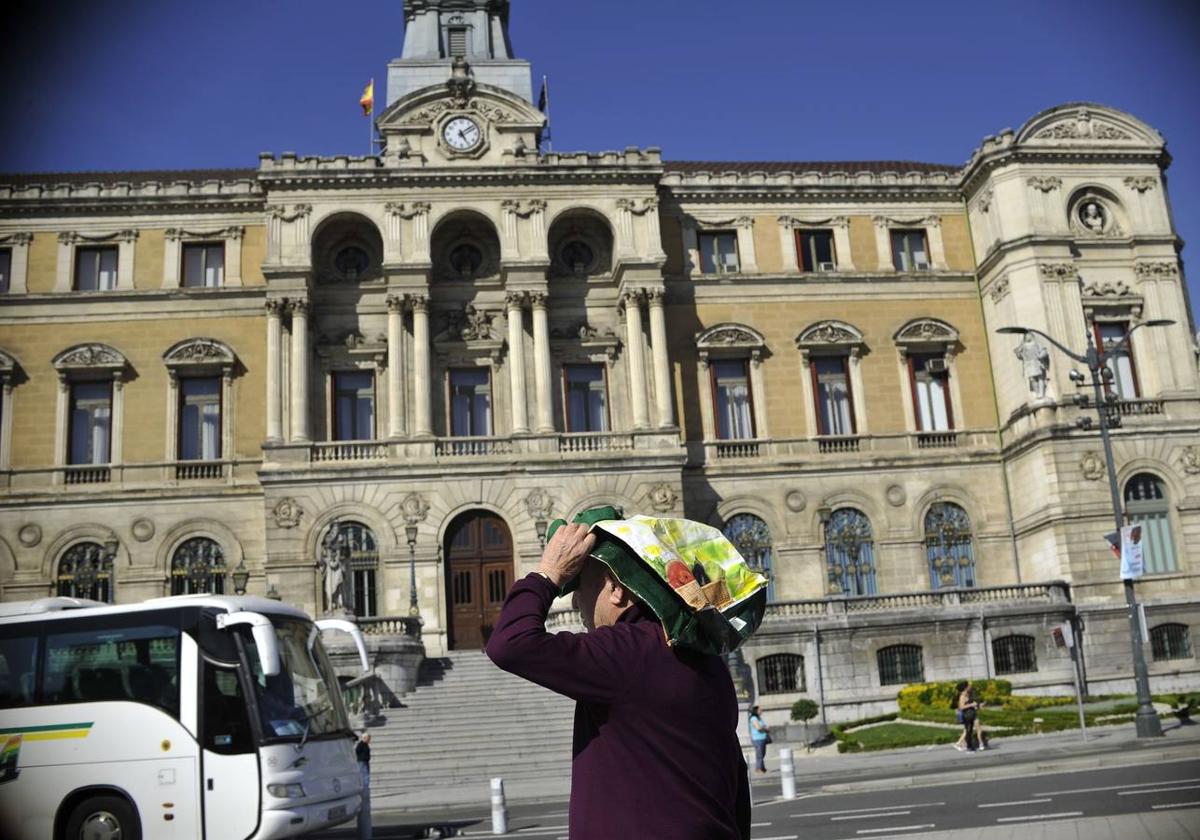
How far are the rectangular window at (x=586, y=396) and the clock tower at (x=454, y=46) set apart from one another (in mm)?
12419

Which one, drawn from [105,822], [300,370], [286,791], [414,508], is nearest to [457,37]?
[300,370]

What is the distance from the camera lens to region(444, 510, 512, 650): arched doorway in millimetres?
38344

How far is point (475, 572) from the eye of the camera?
38625 millimetres

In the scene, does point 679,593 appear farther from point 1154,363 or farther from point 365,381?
point 1154,363

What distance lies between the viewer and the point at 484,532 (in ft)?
128

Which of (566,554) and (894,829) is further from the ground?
(566,554)

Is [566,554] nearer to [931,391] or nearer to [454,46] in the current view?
[931,391]

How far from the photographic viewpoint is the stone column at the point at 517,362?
39.9m

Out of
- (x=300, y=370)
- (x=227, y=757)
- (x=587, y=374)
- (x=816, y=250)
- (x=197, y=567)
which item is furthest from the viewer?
(x=816, y=250)

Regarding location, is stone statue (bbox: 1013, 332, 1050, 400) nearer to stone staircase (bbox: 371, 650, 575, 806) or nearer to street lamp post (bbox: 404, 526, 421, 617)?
stone staircase (bbox: 371, 650, 575, 806)

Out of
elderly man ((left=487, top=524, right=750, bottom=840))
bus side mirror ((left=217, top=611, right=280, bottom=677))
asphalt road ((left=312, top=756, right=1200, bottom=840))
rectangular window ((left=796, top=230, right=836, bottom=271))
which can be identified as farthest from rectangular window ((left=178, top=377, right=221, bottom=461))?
elderly man ((left=487, top=524, right=750, bottom=840))

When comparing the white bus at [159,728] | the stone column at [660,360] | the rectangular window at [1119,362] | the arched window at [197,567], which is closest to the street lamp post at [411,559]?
the arched window at [197,567]

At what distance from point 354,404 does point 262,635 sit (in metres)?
26.8

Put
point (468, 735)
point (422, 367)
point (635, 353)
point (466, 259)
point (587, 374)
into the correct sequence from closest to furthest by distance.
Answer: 1. point (468, 735)
2. point (422, 367)
3. point (635, 353)
4. point (587, 374)
5. point (466, 259)
